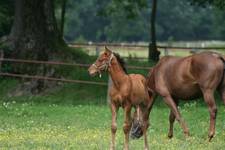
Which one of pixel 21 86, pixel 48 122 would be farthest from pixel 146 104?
pixel 21 86

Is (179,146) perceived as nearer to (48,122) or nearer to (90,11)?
(48,122)

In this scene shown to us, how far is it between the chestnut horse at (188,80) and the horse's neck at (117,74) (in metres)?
2.42

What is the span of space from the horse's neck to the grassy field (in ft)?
4.04

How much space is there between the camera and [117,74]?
11859 mm

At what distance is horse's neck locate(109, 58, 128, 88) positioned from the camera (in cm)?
1180

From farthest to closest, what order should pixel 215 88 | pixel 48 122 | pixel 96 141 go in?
pixel 48 122 < pixel 215 88 < pixel 96 141

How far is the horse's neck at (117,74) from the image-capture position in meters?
11.8

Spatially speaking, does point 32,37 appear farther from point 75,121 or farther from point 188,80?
point 188,80

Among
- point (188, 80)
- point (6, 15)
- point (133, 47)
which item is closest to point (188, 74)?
point (188, 80)

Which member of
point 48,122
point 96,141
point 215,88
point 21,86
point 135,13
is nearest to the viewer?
point 96,141

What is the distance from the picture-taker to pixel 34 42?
25.3m

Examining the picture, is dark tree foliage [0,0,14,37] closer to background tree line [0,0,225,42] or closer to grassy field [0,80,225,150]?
grassy field [0,80,225,150]

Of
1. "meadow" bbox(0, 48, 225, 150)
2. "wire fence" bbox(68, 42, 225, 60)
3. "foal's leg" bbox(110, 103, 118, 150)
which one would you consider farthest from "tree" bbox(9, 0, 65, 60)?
"foal's leg" bbox(110, 103, 118, 150)

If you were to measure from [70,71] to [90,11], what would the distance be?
78.8 m
